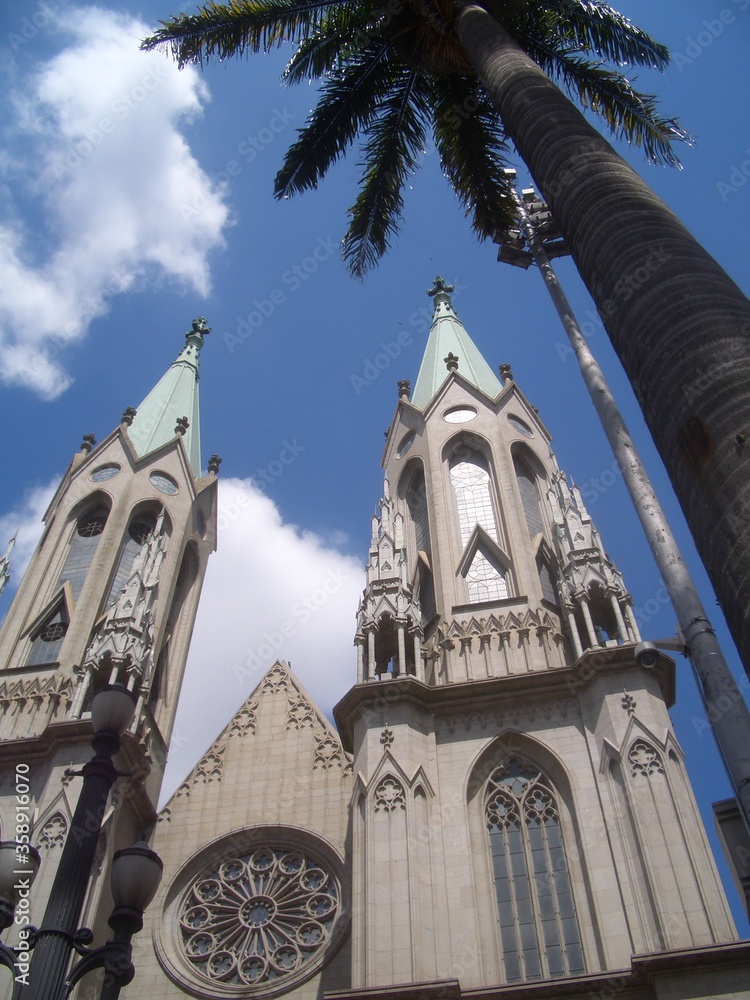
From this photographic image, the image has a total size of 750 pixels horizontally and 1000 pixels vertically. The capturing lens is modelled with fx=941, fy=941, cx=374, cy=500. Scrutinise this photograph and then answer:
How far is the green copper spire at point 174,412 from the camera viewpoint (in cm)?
2948

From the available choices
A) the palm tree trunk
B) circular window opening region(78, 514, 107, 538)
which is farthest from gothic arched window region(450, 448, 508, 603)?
the palm tree trunk

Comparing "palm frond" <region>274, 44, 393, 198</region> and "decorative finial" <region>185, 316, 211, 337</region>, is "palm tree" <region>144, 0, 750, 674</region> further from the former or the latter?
"decorative finial" <region>185, 316, 211, 337</region>

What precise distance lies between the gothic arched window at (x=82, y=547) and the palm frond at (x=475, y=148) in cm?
1412

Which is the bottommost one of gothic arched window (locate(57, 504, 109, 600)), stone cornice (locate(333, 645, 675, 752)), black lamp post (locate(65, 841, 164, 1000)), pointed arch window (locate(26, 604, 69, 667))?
black lamp post (locate(65, 841, 164, 1000))

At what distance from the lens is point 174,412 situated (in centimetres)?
3170

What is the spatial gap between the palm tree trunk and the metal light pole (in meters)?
1.76

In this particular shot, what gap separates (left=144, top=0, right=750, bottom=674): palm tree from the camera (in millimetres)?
4547

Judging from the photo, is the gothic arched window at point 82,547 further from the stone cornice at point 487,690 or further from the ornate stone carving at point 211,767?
the stone cornice at point 487,690

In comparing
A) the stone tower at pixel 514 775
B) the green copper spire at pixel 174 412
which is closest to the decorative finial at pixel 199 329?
the green copper spire at pixel 174 412

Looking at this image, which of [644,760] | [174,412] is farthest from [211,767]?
[174,412]

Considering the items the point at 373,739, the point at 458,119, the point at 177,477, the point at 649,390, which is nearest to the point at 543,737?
the point at 373,739

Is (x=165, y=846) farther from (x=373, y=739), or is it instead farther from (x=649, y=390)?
(x=649, y=390)

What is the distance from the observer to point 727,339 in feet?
15.9

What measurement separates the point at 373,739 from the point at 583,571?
5382 millimetres
